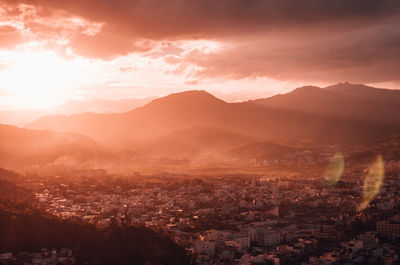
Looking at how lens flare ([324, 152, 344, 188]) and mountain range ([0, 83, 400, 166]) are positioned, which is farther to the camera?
mountain range ([0, 83, 400, 166])

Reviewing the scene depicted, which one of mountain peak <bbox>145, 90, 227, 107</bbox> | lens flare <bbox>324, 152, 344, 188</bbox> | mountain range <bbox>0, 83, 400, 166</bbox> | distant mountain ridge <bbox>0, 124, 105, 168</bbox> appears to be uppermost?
mountain peak <bbox>145, 90, 227, 107</bbox>

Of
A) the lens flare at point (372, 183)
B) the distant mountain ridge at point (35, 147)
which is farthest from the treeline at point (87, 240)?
the distant mountain ridge at point (35, 147)

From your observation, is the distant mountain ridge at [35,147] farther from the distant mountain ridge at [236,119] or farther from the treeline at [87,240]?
the treeline at [87,240]

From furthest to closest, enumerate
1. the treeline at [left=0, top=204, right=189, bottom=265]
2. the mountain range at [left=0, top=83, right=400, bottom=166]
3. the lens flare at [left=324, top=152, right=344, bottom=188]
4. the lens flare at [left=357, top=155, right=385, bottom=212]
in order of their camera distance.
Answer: the mountain range at [left=0, top=83, right=400, bottom=166]
the lens flare at [left=324, top=152, right=344, bottom=188]
the lens flare at [left=357, top=155, right=385, bottom=212]
the treeline at [left=0, top=204, right=189, bottom=265]

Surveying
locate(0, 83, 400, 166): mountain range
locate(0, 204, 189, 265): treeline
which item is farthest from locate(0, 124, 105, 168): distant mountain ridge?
locate(0, 204, 189, 265): treeline

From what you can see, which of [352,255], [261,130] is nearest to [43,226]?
[352,255]

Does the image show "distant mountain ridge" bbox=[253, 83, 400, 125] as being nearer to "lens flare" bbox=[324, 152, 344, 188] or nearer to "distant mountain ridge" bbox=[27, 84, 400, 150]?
"distant mountain ridge" bbox=[27, 84, 400, 150]
